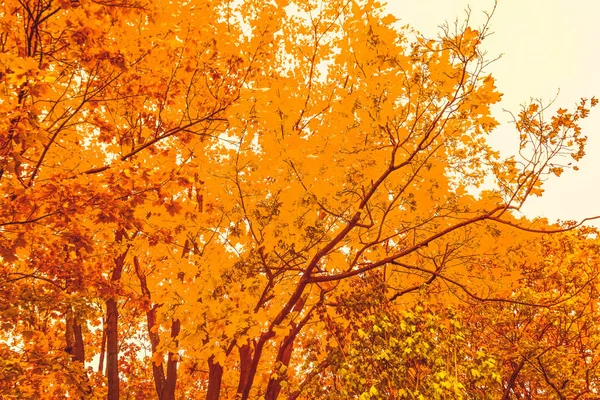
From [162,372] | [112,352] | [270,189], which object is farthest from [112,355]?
[270,189]

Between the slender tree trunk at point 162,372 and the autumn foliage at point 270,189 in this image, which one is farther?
the slender tree trunk at point 162,372

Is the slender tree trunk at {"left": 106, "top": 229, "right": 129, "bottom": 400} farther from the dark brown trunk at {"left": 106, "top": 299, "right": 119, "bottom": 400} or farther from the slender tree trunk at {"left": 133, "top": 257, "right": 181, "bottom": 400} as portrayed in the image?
the slender tree trunk at {"left": 133, "top": 257, "right": 181, "bottom": 400}

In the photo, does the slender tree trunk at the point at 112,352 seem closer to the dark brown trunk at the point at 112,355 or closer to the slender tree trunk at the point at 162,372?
the dark brown trunk at the point at 112,355

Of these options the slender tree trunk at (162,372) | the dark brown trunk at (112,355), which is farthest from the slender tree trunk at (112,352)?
the slender tree trunk at (162,372)

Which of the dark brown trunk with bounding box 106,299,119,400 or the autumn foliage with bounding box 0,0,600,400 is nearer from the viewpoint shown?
the autumn foliage with bounding box 0,0,600,400

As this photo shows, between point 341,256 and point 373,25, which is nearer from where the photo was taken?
point 373,25

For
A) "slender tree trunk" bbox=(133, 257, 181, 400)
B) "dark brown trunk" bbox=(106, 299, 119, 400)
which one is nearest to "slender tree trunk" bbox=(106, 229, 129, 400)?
"dark brown trunk" bbox=(106, 299, 119, 400)

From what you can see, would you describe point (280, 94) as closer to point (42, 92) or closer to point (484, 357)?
point (42, 92)

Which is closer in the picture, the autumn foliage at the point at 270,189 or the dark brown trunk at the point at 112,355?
the autumn foliage at the point at 270,189

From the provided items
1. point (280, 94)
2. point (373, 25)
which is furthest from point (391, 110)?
point (280, 94)

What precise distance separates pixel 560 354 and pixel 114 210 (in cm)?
842

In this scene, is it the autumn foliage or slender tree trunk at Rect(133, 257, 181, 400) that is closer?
the autumn foliage

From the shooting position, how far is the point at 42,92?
3.40 metres

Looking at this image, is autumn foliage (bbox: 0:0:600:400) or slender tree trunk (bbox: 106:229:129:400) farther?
slender tree trunk (bbox: 106:229:129:400)
